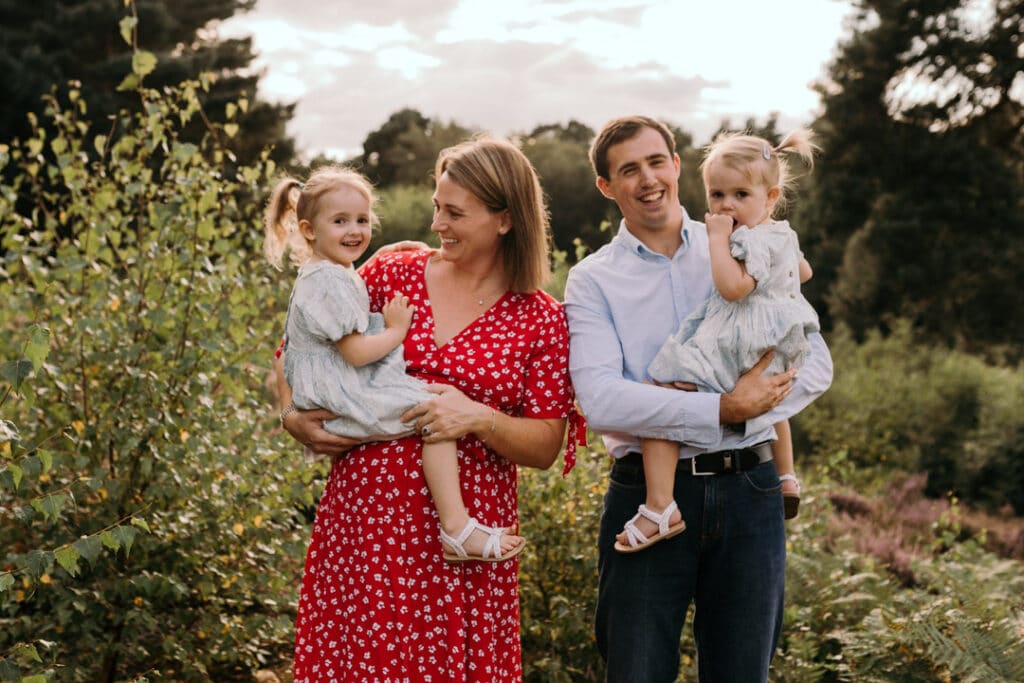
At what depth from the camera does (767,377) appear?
7.92ft

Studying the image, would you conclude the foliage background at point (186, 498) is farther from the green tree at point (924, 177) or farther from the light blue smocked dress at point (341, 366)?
the green tree at point (924, 177)

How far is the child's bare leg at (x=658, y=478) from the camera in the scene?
2.34m

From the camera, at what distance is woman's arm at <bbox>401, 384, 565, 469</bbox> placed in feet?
7.64

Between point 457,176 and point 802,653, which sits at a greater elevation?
point 457,176

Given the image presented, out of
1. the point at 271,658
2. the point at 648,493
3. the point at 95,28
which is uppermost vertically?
the point at 95,28

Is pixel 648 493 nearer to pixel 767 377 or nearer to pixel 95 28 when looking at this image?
pixel 767 377

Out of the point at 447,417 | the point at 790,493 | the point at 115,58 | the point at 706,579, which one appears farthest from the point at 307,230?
the point at 115,58

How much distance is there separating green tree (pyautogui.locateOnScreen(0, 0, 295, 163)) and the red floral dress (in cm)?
1670

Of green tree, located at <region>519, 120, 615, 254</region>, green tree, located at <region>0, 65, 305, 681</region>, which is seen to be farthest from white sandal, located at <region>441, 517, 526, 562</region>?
green tree, located at <region>519, 120, 615, 254</region>

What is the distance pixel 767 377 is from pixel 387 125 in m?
28.7

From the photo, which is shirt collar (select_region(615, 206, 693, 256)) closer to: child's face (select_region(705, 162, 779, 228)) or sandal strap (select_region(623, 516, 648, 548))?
child's face (select_region(705, 162, 779, 228))

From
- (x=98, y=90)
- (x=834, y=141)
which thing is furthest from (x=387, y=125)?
(x=834, y=141)

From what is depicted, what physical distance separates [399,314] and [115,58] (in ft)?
65.8

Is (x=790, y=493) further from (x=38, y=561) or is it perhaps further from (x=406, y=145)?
(x=406, y=145)
